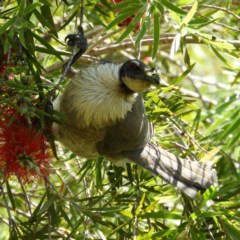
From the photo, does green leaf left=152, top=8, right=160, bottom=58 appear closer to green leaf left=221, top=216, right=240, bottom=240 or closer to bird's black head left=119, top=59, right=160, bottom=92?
bird's black head left=119, top=59, right=160, bottom=92

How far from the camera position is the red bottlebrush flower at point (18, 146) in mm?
1885

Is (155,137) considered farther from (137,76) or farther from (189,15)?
(189,15)

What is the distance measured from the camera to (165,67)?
3748 millimetres

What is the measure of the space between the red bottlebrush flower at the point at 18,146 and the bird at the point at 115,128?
0.46 m

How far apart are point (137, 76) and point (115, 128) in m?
0.36

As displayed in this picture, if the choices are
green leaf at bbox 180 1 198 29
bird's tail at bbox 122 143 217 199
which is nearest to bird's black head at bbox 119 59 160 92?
green leaf at bbox 180 1 198 29

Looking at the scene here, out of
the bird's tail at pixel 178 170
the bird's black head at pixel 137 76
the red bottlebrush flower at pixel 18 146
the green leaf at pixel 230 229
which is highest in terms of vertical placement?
the bird's black head at pixel 137 76

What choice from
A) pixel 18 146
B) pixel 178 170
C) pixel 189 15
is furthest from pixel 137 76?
pixel 18 146

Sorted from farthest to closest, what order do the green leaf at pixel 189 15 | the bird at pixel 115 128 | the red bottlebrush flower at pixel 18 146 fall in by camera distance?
1. the bird at pixel 115 128
2. the green leaf at pixel 189 15
3. the red bottlebrush flower at pixel 18 146

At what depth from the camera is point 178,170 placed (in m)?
2.44

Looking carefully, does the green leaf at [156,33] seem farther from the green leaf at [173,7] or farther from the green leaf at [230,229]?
the green leaf at [230,229]

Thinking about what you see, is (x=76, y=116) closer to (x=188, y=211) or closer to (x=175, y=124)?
(x=175, y=124)

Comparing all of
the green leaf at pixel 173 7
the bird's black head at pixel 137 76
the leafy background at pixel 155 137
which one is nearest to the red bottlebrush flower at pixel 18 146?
the leafy background at pixel 155 137

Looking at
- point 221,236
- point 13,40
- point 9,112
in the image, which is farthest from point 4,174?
point 221,236
